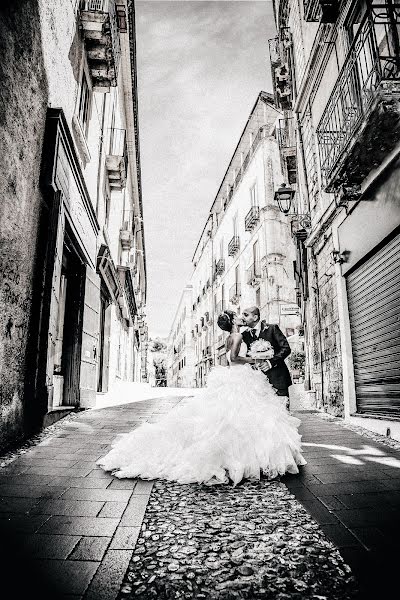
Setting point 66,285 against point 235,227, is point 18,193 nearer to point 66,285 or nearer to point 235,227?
point 66,285

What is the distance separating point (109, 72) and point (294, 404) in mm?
9694

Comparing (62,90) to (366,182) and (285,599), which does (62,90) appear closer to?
(366,182)

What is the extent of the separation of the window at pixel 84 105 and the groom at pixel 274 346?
233 inches

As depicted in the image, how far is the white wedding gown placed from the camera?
125 inches

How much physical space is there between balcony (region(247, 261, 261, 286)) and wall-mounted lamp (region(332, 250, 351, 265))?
12.9 meters

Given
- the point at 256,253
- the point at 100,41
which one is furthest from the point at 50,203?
the point at 256,253

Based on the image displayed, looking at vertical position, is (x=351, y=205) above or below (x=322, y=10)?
below

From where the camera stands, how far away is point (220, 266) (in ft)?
99.5

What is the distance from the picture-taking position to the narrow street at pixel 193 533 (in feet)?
5.37

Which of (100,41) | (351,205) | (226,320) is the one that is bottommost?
(226,320)

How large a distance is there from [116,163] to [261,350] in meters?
8.41

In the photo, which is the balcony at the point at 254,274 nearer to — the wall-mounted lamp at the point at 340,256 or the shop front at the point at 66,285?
the wall-mounted lamp at the point at 340,256

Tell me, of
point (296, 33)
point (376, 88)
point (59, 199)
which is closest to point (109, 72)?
point (59, 199)

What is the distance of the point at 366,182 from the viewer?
681 cm
